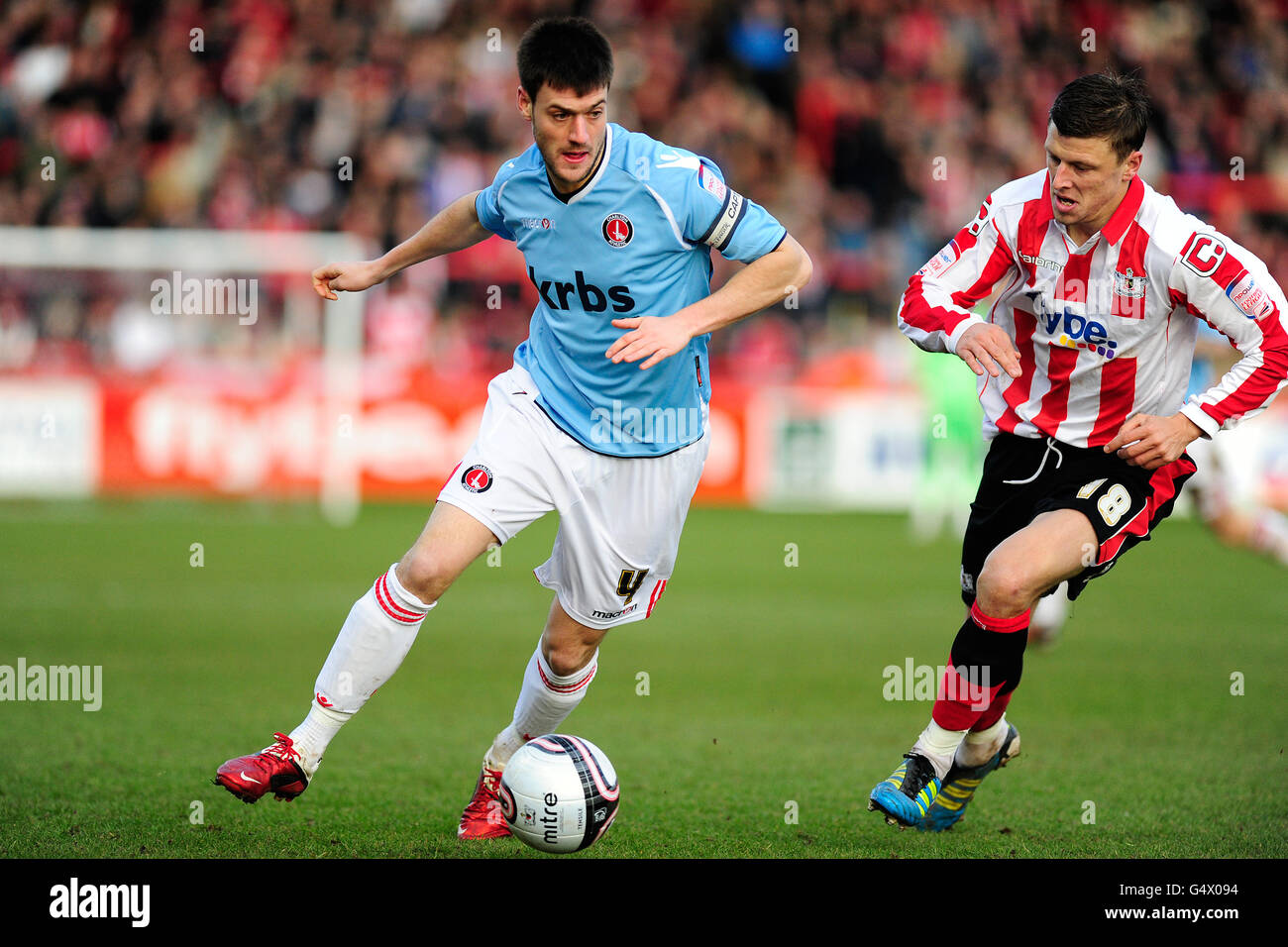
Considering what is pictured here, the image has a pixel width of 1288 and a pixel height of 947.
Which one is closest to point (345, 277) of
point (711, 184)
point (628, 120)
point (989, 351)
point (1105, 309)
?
point (711, 184)

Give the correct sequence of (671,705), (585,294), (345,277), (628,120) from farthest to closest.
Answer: (628,120), (671,705), (345,277), (585,294)

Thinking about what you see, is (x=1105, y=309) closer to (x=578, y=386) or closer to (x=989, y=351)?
(x=989, y=351)

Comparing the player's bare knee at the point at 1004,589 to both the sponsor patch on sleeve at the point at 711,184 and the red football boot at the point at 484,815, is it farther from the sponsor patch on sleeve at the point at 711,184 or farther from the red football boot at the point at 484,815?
the red football boot at the point at 484,815

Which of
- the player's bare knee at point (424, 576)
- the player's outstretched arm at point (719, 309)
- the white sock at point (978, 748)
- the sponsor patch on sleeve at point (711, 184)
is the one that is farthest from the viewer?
the white sock at point (978, 748)

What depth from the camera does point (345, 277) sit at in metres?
5.66

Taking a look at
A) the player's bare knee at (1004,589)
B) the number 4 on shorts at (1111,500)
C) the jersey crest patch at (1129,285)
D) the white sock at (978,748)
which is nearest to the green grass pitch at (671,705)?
the white sock at (978,748)

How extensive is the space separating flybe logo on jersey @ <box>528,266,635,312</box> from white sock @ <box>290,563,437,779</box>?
3.70ft

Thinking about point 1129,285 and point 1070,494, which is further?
point 1070,494

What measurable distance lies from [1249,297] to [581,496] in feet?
7.76

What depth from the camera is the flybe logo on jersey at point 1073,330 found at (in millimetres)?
5410

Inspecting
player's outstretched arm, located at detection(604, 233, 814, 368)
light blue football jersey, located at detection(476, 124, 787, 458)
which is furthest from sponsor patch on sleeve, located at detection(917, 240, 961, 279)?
light blue football jersey, located at detection(476, 124, 787, 458)

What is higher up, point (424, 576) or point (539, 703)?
point (424, 576)

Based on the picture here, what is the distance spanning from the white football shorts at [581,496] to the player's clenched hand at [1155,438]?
1.49 m

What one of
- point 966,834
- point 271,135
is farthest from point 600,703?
point 271,135
